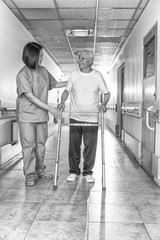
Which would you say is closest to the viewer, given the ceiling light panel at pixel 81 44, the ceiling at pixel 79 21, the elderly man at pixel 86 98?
the elderly man at pixel 86 98

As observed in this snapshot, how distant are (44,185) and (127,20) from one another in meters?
3.85

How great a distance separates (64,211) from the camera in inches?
101

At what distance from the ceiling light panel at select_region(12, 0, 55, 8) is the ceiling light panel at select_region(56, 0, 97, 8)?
0.15 metres

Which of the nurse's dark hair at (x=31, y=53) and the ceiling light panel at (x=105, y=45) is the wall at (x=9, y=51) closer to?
the nurse's dark hair at (x=31, y=53)

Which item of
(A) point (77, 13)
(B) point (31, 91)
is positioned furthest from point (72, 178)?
(A) point (77, 13)

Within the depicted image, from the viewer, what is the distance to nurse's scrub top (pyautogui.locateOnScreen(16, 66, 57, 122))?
3320 millimetres

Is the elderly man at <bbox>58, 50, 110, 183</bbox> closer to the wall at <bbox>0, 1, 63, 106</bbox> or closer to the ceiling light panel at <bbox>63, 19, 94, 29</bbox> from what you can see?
the wall at <bbox>0, 1, 63, 106</bbox>

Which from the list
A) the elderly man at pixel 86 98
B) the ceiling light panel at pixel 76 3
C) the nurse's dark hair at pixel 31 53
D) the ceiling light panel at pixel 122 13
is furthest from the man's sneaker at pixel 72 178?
the ceiling light panel at pixel 122 13

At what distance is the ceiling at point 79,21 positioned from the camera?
5.00m

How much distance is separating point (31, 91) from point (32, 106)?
0.57 feet

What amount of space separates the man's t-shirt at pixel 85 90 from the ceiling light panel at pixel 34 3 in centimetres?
202

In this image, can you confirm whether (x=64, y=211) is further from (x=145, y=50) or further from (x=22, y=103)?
(x=145, y=50)

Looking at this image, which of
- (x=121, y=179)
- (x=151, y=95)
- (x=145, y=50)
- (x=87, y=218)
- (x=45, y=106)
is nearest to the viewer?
(x=87, y=218)

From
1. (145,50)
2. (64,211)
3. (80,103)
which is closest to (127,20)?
(145,50)
